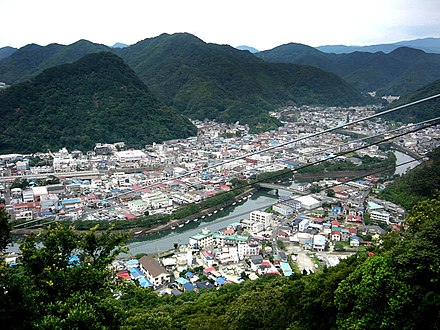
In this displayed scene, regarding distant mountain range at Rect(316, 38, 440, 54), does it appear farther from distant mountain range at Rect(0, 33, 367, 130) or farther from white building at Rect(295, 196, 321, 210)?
white building at Rect(295, 196, 321, 210)

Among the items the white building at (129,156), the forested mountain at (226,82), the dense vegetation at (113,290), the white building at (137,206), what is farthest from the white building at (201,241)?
the forested mountain at (226,82)

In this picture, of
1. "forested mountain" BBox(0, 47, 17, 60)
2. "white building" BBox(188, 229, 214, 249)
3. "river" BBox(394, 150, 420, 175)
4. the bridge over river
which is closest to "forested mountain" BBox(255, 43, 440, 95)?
"river" BBox(394, 150, 420, 175)

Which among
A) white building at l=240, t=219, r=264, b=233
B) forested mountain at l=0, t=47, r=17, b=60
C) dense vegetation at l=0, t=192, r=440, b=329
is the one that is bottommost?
white building at l=240, t=219, r=264, b=233

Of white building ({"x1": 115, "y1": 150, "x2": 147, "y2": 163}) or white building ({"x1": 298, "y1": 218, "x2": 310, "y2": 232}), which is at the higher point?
white building ({"x1": 115, "y1": 150, "x2": 147, "y2": 163})

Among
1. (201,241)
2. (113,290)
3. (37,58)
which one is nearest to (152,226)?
(201,241)

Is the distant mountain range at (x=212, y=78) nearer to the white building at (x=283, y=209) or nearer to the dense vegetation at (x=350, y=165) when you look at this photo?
the dense vegetation at (x=350, y=165)

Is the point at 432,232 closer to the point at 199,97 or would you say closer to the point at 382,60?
the point at 199,97

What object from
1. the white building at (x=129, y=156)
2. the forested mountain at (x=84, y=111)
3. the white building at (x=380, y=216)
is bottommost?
the white building at (x=380, y=216)
